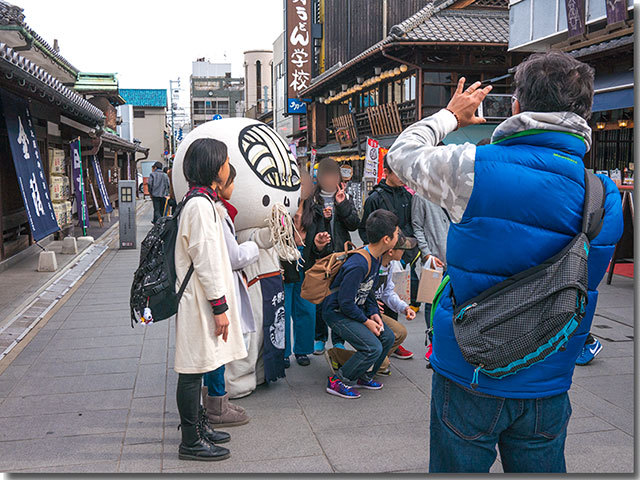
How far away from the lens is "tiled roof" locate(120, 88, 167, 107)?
64250 millimetres

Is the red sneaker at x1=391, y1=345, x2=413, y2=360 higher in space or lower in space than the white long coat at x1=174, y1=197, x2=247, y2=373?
lower

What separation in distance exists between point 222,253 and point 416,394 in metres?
2.06

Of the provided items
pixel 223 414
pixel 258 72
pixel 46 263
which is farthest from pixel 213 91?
pixel 223 414

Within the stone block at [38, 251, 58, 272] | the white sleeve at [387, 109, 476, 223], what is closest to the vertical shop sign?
the stone block at [38, 251, 58, 272]

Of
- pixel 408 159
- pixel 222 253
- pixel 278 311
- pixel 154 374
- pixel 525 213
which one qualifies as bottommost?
pixel 154 374

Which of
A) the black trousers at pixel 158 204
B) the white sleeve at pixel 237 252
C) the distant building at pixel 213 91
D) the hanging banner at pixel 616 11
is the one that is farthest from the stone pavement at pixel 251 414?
the distant building at pixel 213 91

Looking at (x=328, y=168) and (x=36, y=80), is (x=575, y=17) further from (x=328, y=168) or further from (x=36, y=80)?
(x=36, y=80)

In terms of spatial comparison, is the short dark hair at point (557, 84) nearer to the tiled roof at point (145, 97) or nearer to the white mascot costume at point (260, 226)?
the white mascot costume at point (260, 226)

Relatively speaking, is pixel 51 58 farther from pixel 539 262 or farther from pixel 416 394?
pixel 539 262

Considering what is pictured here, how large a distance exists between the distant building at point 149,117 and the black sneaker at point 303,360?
201 ft

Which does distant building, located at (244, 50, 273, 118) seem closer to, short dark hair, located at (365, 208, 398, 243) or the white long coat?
short dark hair, located at (365, 208, 398, 243)

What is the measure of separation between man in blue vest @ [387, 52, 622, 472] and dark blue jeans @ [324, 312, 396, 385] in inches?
86.1

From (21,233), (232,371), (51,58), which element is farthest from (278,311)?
(51,58)

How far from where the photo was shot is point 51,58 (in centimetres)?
1395
